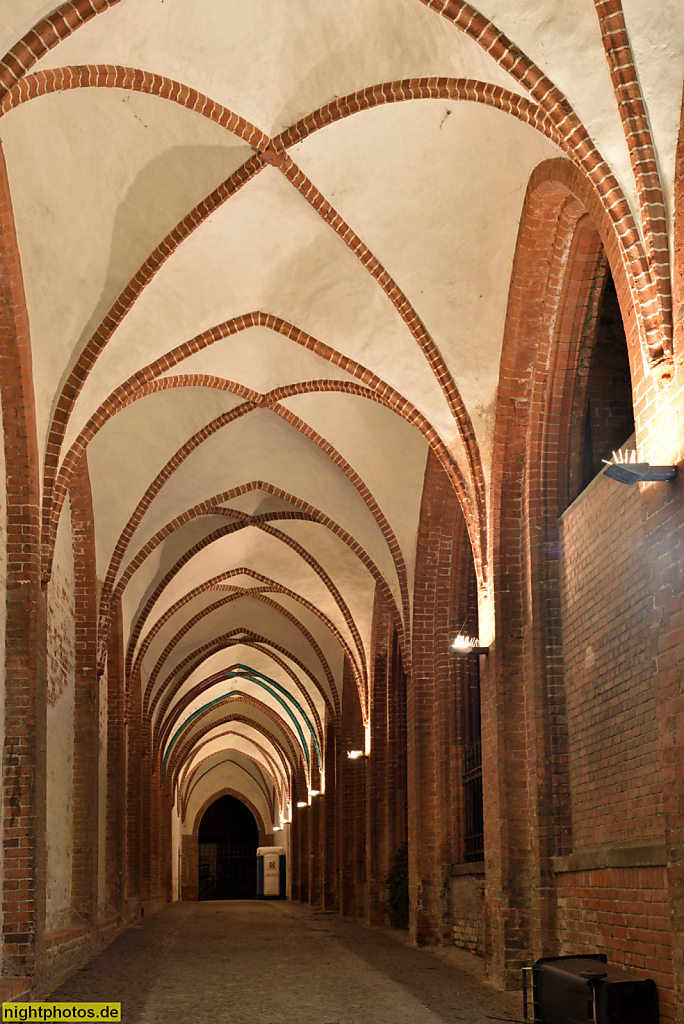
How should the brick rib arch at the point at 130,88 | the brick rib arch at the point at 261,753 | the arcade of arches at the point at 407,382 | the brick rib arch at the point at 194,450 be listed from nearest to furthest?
1. the arcade of arches at the point at 407,382
2. the brick rib arch at the point at 130,88
3. the brick rib arch at the point at 194,450
4. the brick rib arch at the point at 261,753

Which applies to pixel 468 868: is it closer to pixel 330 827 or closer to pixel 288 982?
pixel 288 982

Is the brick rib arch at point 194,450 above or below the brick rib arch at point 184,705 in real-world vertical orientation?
above

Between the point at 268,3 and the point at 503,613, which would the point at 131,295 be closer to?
the point at 268,3

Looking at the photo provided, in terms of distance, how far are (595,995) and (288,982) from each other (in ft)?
14.3

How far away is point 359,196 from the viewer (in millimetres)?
9492

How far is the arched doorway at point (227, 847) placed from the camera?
4675 centimetres

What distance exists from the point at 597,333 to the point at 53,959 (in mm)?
7871

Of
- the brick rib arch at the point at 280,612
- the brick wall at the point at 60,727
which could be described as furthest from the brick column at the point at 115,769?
the brick wall at the point at 60,727

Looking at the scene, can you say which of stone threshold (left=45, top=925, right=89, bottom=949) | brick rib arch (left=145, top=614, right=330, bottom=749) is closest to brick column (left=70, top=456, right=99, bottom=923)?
stone threshold (left=45, top=925, right=89, bottom=949)

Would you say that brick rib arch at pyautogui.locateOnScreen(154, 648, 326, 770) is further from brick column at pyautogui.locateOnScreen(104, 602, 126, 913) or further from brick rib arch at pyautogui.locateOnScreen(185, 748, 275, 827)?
brick rib arch at pyautogui.locateOnScreen(185, 748, 275, 827)

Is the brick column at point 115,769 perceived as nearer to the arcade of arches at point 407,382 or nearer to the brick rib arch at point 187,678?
Result: the arcade of arches at point 407,382

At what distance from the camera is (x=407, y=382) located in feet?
36.8

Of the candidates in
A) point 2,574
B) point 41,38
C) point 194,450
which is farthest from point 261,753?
point 41,38

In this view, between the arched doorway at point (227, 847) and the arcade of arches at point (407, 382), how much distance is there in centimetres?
3435
